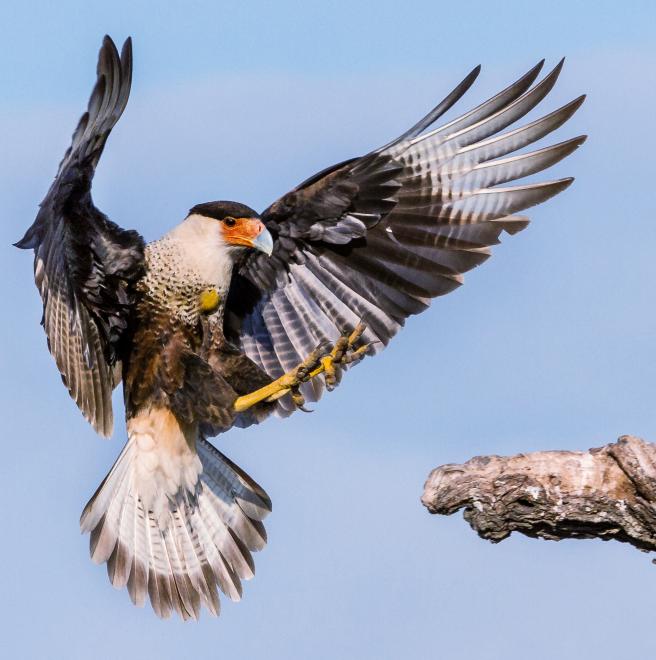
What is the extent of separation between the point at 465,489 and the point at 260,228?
1942mm

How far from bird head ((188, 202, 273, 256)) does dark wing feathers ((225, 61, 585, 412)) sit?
36 centimetres

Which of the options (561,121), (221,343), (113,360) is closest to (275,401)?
(221,343)

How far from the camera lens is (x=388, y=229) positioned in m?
6.14

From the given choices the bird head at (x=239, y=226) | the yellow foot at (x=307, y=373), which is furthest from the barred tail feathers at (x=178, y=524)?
the bird head at (x=239, y=226)

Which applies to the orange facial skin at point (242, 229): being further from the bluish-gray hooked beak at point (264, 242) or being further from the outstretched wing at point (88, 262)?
the outstretched wing at point (88, 262)

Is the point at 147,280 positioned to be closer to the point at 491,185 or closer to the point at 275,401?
the point at 275,401

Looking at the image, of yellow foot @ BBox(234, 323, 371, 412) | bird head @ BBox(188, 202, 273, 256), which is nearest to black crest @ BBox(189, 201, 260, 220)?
bird head @ BBox(188, 202, 273, 256)

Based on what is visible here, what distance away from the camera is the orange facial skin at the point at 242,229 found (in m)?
5.59

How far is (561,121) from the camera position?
5660 mm

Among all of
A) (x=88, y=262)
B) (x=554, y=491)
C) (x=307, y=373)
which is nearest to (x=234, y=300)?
(x=307, y=373)

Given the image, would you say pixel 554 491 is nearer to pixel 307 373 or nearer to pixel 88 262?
pixel 307 373

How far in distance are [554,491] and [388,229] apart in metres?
2.28

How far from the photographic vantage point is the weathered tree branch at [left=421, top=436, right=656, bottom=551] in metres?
4.14

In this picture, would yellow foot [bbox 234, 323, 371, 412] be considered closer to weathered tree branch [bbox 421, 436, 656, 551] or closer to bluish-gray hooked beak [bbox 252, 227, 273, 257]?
bluish-gray hooked beak [bbox 252, 227, 273, 257]
